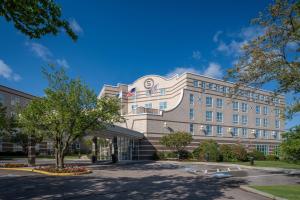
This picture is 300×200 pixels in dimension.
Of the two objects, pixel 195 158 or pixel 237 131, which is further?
pixel 237 131

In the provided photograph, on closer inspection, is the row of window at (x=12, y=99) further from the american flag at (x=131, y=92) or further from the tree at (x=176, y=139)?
the tree at (x=176, y=139)

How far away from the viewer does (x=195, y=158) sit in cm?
4628

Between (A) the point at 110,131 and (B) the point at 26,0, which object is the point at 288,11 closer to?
(B) the point at 26,0

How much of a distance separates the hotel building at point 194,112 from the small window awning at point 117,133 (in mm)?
2225

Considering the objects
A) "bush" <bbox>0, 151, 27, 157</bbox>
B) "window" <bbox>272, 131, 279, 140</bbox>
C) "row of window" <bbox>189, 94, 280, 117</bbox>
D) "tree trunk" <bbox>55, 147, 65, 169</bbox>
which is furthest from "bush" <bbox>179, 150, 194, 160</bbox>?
"bush" <bbox>0, 151, 27, 157</bbox>

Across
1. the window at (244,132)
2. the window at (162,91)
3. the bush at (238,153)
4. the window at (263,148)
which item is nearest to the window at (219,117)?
the window at (244,132)

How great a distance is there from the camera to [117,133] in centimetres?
3894

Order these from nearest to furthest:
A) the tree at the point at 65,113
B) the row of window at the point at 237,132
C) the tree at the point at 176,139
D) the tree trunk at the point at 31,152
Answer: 1. the tree at the point at 65,113
2. the tree trunk at the point at 31,152
3. the tree at the point at 176,139
4. the row of window at the point at 237,132

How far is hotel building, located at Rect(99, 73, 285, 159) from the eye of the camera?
1820 inches

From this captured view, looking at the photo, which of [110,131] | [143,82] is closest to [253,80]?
[110,131]

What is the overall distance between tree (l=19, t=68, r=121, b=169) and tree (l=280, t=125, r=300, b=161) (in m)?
15.5

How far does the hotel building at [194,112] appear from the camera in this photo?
4622 centimetres

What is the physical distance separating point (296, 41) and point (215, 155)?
27781mm

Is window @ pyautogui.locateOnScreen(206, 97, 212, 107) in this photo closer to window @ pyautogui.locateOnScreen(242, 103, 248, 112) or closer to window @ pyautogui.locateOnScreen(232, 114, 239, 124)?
window @ pyautogui.locateOnScreen(232, 114, 239, 124)
